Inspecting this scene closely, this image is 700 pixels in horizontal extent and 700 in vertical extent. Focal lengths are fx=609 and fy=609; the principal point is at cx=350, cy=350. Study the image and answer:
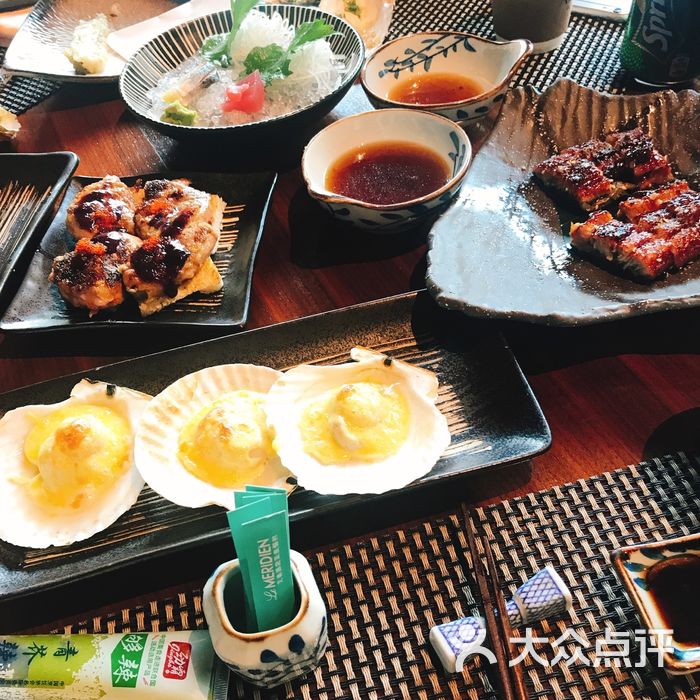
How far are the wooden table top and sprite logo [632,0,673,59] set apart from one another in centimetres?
67

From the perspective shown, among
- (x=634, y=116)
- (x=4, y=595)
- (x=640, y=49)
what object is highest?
(x=640, y=49)

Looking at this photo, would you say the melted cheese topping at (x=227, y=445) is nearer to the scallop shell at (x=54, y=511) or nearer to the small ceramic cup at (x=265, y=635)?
the scallop shell at (x=54, y=511)

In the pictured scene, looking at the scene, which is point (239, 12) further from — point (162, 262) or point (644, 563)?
point (644, 563)

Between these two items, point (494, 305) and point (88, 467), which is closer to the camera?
point (88, 467)

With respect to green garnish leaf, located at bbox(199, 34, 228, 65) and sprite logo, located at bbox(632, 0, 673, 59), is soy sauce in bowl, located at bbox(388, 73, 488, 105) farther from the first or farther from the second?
green garnish leaf, located at bbox(199, 34, 228, 65)

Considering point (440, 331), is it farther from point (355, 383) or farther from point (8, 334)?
point (8, 334)

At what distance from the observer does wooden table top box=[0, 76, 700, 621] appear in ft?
4.98

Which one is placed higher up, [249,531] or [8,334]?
[249,531]

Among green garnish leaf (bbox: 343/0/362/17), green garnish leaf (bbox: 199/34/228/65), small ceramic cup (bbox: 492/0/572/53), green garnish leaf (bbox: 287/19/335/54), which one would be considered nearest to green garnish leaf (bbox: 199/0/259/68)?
green garnish leaf (bbox: 199/34/228/65)

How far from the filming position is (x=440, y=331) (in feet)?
5.67

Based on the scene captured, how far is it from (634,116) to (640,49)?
37 centimetres

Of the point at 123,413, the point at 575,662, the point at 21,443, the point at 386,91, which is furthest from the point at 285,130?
the point at 575,662

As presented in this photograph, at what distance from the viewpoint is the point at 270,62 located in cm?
249

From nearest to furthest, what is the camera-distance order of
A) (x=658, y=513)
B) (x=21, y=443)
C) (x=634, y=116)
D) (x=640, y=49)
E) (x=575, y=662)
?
1. (x=575, y=662)
2. (x=658, y=513)
3. (x=21, y=443)
4. (x=634, y=116)
5. (x=640, y=49)
